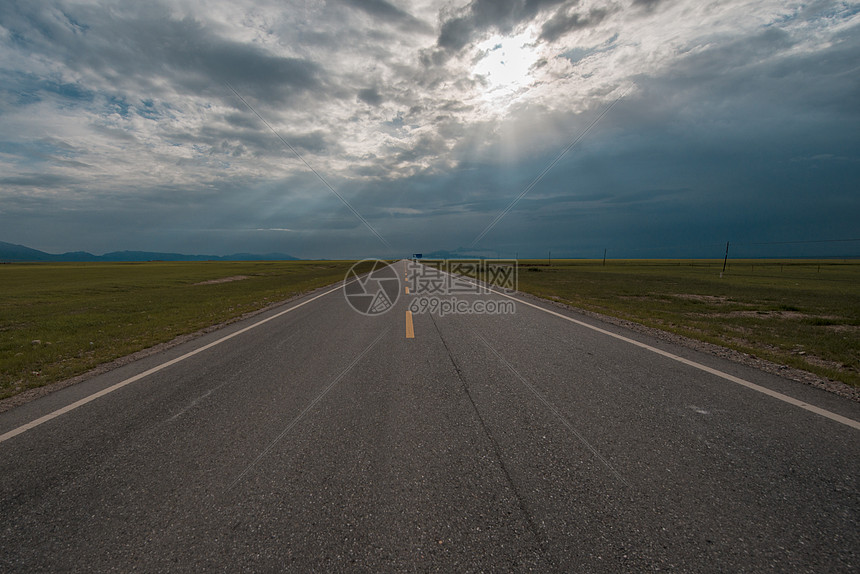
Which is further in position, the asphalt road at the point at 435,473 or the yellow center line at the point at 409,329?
the yellow center line at the point at 409,329

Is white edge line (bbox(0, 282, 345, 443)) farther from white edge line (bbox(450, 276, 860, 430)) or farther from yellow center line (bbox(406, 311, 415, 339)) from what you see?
white edge line (bbox(450, 276, 860, 430))

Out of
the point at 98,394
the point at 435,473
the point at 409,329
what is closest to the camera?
the point at 435,473

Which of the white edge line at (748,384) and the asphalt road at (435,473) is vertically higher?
the white edge line at (748,384)

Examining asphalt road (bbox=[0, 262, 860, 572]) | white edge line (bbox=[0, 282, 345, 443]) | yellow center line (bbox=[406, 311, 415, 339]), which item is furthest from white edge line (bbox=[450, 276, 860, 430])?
white edge line (bbox=[0, 282, 345, 443])

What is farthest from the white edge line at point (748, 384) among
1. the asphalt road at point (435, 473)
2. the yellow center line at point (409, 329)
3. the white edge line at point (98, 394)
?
the white edge line at point (98, 394)

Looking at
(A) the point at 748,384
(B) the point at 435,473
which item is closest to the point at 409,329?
(B) the point at 435,473

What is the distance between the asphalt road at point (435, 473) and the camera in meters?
2.05

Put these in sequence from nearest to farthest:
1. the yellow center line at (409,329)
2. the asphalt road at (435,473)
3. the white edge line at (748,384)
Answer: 1. the asphalt road at (435,473)
2. the white edge line at (748,384)
3. the yellow center line at (409,329)

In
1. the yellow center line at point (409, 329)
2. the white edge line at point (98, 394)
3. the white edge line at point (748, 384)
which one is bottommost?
the white edge line at point (98, 394)

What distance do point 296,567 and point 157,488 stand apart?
5.02ft

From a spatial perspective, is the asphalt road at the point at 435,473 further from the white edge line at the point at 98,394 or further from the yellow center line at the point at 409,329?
the yellow center line at the point at 409,329

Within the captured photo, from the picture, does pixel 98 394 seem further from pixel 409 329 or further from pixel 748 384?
pixel 748 384

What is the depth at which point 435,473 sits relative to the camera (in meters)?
2.85

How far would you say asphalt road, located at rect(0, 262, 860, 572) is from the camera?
205 cm
